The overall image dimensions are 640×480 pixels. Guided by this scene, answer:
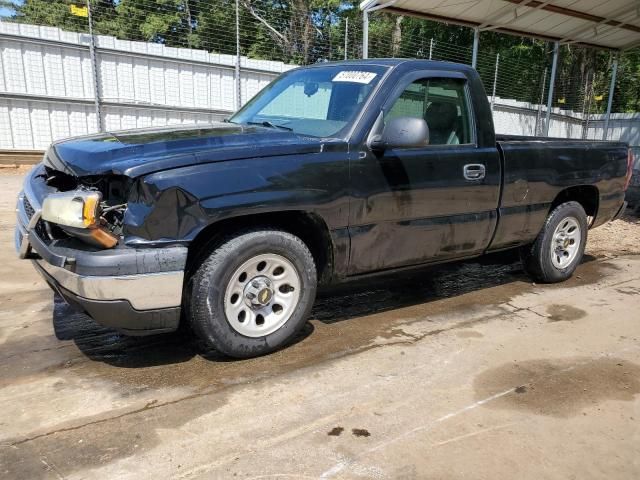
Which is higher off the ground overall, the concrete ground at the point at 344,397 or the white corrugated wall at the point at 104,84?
the white corrugated wall at the point at 104,84

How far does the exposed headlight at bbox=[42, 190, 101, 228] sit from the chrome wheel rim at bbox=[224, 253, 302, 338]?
87 centimetres

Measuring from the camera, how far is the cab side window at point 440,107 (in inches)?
161

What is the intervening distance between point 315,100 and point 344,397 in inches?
88.9

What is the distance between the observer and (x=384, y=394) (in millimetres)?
3209

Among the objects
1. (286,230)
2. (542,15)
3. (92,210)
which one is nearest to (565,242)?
(286,230)

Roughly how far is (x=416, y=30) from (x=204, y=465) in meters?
23.4

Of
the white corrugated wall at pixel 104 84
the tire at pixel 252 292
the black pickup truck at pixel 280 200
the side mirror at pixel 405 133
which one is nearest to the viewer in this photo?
the black pickup truck at pixel 280 200

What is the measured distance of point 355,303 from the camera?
4762mm

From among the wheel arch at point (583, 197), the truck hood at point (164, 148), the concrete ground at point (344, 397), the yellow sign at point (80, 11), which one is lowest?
the concrete ground at point (344, 397)

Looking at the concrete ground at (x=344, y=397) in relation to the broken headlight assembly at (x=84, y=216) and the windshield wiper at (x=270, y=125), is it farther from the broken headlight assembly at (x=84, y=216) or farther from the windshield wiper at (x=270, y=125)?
the windshield wiper at (x=270, y=125)

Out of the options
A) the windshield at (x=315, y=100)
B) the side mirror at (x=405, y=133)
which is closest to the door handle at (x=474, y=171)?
the side mirror at (x=405, y=133)

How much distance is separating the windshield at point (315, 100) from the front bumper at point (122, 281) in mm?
1432

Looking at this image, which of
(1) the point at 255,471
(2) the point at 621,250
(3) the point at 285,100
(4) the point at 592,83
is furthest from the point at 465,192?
(4) the point at 592,83

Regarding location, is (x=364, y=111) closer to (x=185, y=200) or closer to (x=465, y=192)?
(x=465, y=192)
